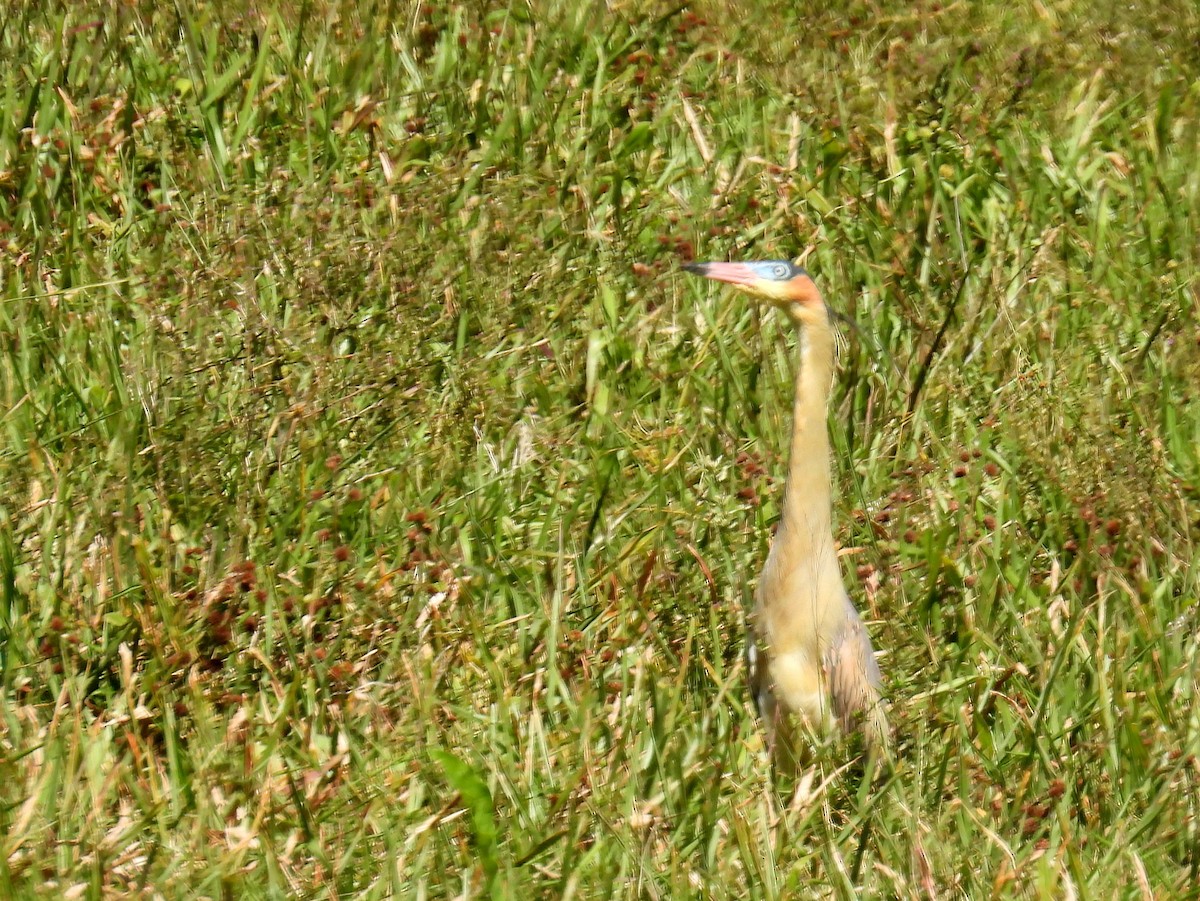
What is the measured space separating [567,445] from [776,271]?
1.03 meters

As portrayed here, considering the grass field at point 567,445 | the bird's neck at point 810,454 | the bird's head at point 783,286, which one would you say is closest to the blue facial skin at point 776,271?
the bird's head at point 783,286

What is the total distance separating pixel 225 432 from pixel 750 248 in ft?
7.18

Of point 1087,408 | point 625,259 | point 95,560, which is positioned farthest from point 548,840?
point 625,259

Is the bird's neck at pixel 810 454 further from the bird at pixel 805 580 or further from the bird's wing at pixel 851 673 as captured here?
the bird's wing at pixel 851 673

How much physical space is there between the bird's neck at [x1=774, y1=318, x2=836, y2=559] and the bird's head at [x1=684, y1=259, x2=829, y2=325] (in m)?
0.03

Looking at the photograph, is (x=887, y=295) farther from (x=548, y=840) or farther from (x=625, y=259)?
(x=548, y=840)

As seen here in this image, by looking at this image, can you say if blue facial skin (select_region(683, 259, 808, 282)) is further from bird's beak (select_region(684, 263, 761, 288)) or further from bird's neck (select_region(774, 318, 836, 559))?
bird's neck (select_region(774, 318, 836, 559))

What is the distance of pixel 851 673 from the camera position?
12.6 feet

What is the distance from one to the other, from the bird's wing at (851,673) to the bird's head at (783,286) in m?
0.70

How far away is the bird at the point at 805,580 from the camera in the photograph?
149 inches

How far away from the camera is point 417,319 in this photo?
14.7 ft

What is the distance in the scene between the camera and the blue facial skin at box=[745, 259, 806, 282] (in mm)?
3805

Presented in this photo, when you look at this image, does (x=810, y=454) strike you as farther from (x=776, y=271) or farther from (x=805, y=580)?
(x=776, y=271)

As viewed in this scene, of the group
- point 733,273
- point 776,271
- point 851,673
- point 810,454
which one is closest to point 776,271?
point 776,271
